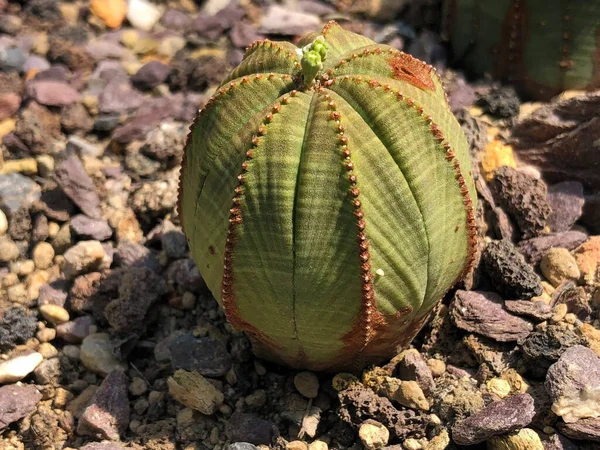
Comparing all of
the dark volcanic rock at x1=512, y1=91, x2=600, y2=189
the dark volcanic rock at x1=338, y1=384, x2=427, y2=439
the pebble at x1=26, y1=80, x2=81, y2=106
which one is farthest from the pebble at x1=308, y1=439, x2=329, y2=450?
the pebble at x1=26, y1=80, x2=81, y2=106

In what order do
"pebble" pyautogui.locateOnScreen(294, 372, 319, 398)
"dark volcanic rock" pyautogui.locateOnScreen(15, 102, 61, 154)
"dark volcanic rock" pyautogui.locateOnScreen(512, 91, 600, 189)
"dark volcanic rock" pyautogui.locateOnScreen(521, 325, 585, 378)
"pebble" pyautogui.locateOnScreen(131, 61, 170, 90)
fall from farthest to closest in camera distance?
"pebble" pyautogui.locateOnScreen(131, 61, 170, 90)
"dark volcanic rock" pyautogui.locateOnScreen(15, 102, 61, 154)
"dark volcanic rock" pyautogui.locateOnScreen(512, 91, 600, 189)
"pebble" pyautogui.locateOnScreen(294, 372, 319, 398)
"dark volcanic rock" pyautogui.locateOnScreen(521, 325, 585, 378)

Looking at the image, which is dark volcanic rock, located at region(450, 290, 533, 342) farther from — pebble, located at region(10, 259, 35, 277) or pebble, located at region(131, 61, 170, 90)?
pebble, located at region(131, 61, 170, 90)

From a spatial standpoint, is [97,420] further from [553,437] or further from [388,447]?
[553,437]

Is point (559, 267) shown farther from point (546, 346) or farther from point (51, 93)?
point (51, 93)

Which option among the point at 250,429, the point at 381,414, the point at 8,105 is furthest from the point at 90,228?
the point at 381,414

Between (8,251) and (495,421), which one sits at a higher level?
(495,421)

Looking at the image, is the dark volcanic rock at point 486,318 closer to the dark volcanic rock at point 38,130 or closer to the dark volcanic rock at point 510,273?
the dark volcanic rock at point 510,273

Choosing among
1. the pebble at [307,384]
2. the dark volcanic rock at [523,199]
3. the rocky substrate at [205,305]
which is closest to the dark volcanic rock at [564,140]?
the rocky substrate at [205,305]
